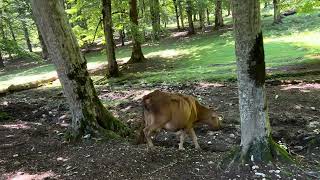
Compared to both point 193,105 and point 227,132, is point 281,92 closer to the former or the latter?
point 227,132

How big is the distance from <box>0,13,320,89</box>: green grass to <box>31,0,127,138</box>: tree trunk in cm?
873

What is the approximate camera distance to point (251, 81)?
5.72 metres

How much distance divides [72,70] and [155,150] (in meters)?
2.44

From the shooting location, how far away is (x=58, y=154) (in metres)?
7.59

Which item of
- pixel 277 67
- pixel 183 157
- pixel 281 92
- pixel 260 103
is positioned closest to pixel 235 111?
pixel 281 92

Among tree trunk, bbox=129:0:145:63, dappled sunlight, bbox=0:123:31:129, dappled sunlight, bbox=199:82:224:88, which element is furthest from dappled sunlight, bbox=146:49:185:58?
dappled sunlight, bbox=0:123:31:129

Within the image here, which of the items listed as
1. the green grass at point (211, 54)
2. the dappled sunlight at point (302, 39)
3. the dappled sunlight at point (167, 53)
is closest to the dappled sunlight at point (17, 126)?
the green grass at point (211, 54)

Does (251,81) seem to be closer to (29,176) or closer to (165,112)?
(165,112)

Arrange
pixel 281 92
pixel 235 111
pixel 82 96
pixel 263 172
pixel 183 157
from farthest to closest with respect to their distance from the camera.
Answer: pixel 281 92 → pixel 235 111 → pixel 82 96 → pixel 183 157 → pixel 263 172

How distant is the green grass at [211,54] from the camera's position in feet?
62.5

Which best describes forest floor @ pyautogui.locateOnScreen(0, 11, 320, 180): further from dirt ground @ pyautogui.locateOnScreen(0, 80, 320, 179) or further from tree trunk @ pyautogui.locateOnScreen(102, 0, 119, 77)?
tree trunk @ pyautogui.locateOnScreen(102, 0, 119, 77)

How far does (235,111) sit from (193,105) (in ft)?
10.6

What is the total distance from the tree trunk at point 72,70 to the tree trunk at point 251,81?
3383mm

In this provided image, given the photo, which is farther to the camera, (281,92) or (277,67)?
(277,67)
